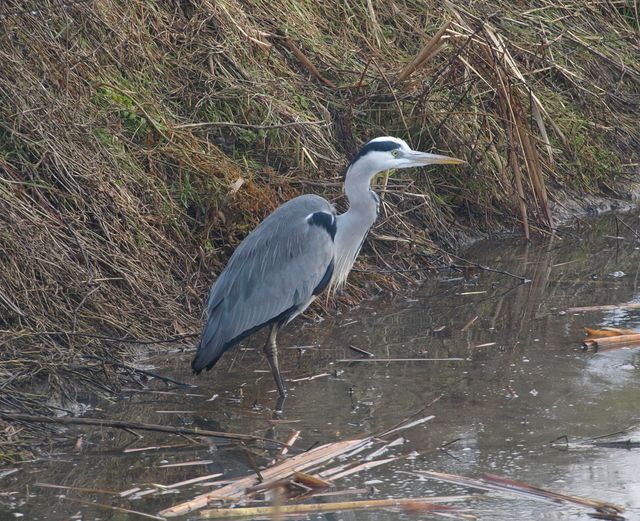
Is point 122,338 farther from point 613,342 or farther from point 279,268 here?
point 613,342

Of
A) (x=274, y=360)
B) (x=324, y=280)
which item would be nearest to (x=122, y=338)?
(x=274, y=360)

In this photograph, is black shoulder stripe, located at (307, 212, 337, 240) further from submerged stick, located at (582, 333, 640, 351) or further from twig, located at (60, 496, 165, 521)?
twig, located at (60, 496, 165, 521)

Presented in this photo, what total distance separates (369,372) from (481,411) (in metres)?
0.79

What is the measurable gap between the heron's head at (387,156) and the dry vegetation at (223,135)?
1.17 m

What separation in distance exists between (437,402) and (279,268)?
3.69 ft

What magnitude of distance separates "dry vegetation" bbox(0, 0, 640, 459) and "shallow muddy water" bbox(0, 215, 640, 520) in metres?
0.42

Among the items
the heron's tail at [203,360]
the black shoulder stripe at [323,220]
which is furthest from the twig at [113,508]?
the black shoulder stripe at [323,220]

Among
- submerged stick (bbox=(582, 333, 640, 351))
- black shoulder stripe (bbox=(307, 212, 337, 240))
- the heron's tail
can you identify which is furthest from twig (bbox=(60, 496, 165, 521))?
submerged stick (bbox=(582, 333, 640, 351))

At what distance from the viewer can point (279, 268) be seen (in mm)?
5594

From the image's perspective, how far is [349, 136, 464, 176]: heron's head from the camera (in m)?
5.57

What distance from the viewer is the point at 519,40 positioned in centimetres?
901

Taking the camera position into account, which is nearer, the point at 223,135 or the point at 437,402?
the point at 437,402

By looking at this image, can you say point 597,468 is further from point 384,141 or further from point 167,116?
point 167,116

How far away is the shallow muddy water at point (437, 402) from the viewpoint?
4.05m
